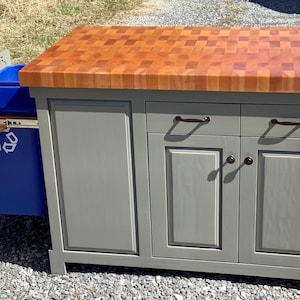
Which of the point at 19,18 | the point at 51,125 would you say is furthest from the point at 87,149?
the point at 19,18

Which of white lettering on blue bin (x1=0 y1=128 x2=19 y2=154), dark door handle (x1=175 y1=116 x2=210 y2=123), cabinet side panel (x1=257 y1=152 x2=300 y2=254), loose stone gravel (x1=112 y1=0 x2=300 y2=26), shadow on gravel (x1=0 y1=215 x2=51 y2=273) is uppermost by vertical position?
dark door handle (x1=175 y1=116 x2=210 y2=123)

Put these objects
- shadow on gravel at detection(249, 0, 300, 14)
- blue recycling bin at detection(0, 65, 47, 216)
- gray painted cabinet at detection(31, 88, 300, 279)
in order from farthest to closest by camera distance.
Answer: shadow on gravel at detection(249, 0, 300, 14) → blue recycling bin at detection(0, 65, 47, 216) → gray painted cabinet at detection(31, 88, 300, 279)

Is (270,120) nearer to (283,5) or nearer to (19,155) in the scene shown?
(19,155)

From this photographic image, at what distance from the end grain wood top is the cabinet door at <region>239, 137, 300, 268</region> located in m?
0.30

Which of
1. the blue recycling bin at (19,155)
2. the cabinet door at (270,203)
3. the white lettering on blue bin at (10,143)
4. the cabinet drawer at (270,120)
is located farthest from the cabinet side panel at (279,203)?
the white lettering on blue bin at (10,143)

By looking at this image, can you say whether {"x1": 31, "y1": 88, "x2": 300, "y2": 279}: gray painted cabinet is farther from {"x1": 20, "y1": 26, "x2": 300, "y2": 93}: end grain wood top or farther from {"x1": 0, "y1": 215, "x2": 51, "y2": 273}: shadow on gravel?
{"x1": 0, "y1": 215, "x2": 51, "y2": 273}: shadow on gravel

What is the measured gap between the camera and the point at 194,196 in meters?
2.74

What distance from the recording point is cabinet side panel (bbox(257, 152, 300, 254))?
2604mm

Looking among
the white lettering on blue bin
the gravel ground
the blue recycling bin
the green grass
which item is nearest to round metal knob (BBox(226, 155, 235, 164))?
the gravel ground

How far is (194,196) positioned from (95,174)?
47cm

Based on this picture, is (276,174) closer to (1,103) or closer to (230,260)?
(230,260)

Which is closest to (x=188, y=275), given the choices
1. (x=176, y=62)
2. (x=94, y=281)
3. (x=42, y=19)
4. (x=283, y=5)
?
(x=94, y=281)

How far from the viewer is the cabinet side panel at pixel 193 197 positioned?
2.67m

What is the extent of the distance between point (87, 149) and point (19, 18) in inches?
289
